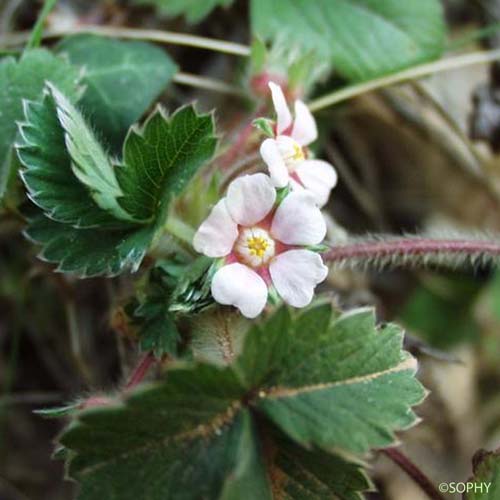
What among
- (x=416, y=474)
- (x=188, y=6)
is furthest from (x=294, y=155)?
(x=188, y=6)

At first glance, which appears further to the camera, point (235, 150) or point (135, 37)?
point (135, 37)

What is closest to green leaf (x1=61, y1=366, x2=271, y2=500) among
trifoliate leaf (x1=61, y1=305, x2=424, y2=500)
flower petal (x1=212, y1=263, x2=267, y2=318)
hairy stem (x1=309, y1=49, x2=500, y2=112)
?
trifoliate leaf (x1=61, y1=305, x2=424, y2=500)

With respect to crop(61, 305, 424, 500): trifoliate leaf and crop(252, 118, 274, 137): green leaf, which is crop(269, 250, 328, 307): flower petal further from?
crop(252, 118, 274, 137): green leaf

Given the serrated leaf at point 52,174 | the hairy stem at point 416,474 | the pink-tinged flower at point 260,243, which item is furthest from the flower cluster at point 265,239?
the hairy stem at point 416,474

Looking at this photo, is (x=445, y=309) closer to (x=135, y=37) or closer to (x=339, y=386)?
(x=135, y=37)

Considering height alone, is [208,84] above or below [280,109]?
below

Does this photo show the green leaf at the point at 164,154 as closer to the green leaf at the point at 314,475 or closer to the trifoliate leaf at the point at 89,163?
the trifoliate leaf at the point at 89,163
